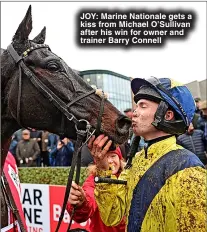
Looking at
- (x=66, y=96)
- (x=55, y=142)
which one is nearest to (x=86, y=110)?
(x=66, y=96)

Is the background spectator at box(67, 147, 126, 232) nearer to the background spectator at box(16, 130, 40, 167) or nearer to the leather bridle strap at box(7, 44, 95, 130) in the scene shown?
the leather bridle strap at box(7, 44, 95, 130)

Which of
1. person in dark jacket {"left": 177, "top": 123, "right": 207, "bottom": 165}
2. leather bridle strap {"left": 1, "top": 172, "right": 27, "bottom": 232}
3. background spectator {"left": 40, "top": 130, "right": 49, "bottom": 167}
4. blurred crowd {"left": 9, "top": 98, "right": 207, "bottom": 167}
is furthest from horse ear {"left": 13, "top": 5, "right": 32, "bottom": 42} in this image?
background spectator {"left": 40, "top": 130, "right": 49, "bottom": 167}

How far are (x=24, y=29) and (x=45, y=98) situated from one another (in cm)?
55

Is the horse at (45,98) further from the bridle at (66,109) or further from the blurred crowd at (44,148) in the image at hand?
the blurred crowd at (44,148)

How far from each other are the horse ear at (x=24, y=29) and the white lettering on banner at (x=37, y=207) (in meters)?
3.34

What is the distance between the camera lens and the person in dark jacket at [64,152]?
790 cm

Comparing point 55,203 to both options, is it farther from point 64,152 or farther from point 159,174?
point 159,174

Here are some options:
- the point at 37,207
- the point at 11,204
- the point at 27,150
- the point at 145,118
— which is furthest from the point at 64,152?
the point at 145,118

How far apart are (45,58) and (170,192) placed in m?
1.30

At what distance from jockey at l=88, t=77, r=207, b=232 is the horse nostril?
143 millimetres

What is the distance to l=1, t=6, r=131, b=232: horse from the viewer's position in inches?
87.7

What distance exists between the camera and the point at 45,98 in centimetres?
232

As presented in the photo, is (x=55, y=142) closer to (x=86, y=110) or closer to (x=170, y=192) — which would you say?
(x=86, y=110)

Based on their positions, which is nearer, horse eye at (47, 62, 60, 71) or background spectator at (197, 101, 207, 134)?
horse eye at (47, 62, 60, 71)
